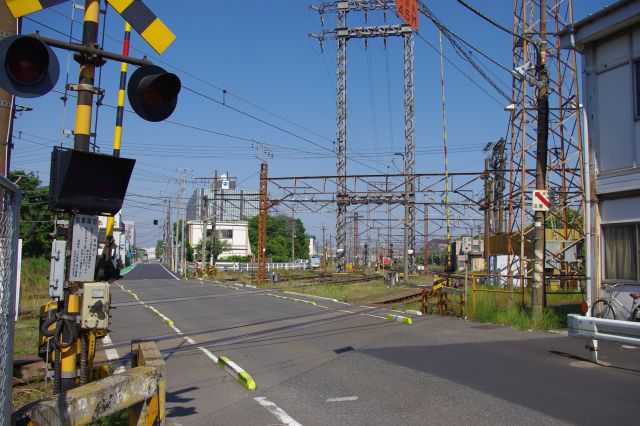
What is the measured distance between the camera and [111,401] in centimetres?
434

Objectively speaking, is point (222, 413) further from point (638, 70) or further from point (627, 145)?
point (638, 70)

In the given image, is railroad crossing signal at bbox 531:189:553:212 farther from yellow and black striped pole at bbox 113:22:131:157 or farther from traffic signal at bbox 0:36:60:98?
traffic signal at bbox 0:36:60:98

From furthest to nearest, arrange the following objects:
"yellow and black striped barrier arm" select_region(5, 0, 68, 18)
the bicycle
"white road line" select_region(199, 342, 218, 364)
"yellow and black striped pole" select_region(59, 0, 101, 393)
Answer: the bicycle < "white road line" select_region(199, 342, 218, 364) < "yellow and black striped pole" select_region(59, 0, 101, 393) < "yellow and black striped barrier arm" select_region(5, 0, 68, 18)

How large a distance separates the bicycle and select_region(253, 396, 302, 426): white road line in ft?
29.0

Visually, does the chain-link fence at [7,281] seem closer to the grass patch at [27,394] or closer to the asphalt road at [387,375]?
the asphalt road at [387,375]

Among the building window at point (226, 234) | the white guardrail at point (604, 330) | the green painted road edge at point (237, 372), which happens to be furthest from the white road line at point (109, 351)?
the building window at point (226, 234)

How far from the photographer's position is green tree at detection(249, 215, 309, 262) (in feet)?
354

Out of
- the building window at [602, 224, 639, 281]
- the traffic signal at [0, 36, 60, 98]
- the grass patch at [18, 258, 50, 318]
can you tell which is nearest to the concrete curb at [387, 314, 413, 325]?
the building window at [602, 224, 639, 281]

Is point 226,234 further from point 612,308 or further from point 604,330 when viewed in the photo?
point 604,330

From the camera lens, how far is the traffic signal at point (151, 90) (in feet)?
18.5

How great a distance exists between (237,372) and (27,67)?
19.2 feet

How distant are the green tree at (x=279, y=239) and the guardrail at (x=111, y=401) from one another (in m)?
93.3

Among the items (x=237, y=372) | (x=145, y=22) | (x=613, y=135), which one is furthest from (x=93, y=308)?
(x=613, y=135)

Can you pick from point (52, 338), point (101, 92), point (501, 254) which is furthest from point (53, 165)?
point (501, 254)
